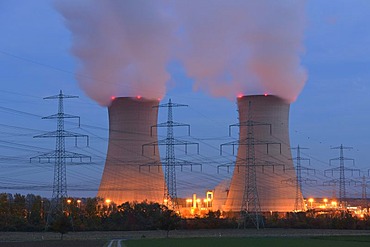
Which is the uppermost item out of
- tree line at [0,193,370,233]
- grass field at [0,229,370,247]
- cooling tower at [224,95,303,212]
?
cooling tower at [224,95,303,212]

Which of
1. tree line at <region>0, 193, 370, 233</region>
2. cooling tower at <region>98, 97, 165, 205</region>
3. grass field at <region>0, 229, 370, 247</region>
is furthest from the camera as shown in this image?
tree line at <region>0, 193, 370, 233</region>

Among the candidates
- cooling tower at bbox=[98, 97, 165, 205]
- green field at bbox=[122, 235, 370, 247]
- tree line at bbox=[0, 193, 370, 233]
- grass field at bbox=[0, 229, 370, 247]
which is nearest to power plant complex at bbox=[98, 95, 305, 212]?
cooling tower at bbox=[98, 97, 165, 205]

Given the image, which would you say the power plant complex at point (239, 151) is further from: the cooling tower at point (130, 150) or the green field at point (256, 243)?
the green field at point (256, 243)

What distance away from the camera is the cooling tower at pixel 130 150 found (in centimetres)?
3919

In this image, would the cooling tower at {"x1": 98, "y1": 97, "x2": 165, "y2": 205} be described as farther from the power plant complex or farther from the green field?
the green field

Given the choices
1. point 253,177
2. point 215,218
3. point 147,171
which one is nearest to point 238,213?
point 215,218

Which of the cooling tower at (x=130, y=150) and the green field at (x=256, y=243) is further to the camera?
the cooling tower at (x=130, y=150)

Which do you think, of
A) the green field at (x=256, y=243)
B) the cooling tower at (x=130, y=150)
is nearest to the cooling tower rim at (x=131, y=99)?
the cooling tower at (x=130, y=150)

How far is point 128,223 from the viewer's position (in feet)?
147

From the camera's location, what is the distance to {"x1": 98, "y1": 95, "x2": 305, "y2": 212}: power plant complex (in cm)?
3941

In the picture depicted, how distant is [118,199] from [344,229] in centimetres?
1506

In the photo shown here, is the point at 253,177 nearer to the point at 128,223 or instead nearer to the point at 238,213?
the point at 238,213

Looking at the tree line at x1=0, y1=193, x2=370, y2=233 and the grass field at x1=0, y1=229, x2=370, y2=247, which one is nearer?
the grass field at x1=0, y1=229, x2=370, y2=247

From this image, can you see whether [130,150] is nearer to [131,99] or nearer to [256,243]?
[131,99]
